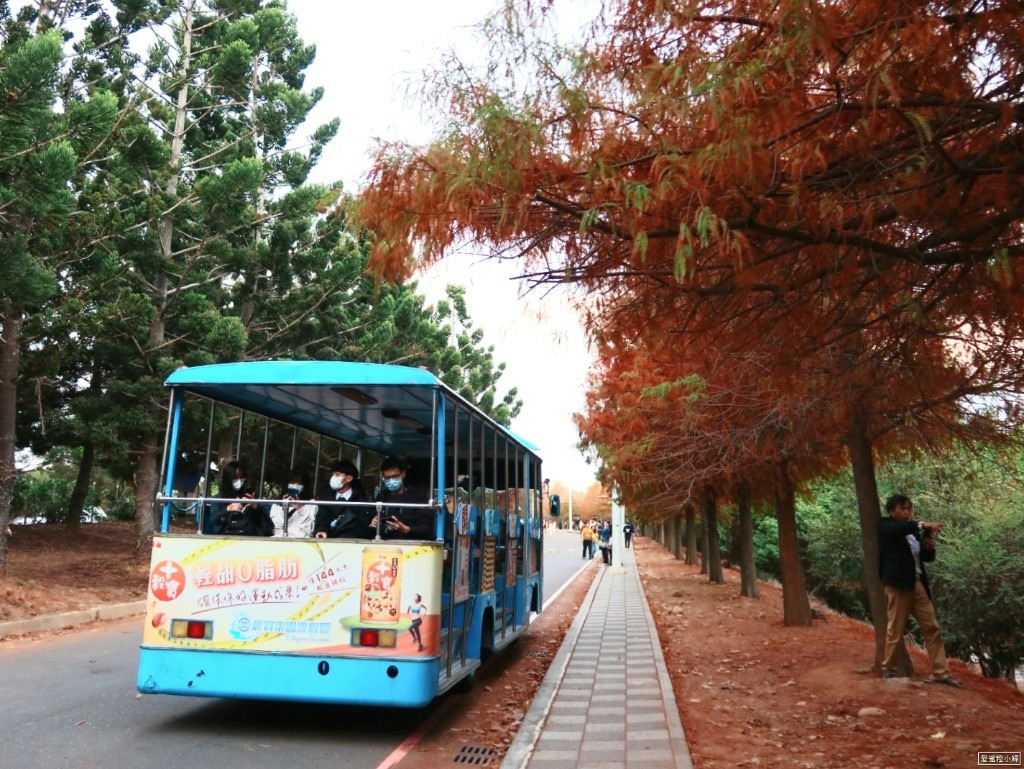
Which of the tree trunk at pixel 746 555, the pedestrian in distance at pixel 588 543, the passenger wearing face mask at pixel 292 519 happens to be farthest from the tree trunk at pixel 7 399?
the pedestrian in distance at pixel 588 543

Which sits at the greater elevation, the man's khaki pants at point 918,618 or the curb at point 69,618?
the man's khaki pants at point 918,618

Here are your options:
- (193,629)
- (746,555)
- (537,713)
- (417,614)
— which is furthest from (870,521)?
(746,555)

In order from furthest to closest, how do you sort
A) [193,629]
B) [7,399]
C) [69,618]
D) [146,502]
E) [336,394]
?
[146,502]
[7,399]
[69,618]
[336,394]
[193,629]

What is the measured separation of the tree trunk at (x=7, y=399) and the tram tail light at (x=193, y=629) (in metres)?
10.2

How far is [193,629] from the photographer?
6.25 meters

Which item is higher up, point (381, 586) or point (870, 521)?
point (870, 521)

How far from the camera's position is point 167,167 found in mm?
19016

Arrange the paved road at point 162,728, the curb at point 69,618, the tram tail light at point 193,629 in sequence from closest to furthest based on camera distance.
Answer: the paved road at point 162,728, the tram tail light at point 193,629, the curb at point 69,618

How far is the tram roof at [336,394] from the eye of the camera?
21.6ft

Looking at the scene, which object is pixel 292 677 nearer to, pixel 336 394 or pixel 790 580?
pixel 336 394

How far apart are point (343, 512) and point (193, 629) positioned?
4.81 feet

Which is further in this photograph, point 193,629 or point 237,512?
point 237,512

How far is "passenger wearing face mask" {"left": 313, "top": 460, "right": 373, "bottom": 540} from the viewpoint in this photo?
6.75m

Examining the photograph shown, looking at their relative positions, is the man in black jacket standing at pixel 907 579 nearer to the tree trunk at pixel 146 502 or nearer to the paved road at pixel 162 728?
the paved road at pixel 162 728
